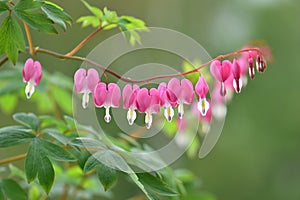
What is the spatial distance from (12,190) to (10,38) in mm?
320

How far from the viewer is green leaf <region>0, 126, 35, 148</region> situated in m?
0.89

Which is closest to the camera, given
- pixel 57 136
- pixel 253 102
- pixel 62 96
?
pixel 57 136

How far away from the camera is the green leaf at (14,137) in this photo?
0.89 metres

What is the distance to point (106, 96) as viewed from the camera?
2.89 ft

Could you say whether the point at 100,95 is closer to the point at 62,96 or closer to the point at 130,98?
the point at 130,98

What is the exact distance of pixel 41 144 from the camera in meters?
0.88

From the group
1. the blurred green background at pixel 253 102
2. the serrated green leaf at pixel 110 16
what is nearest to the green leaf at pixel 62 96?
the serrated green leaf at pixel 110 16

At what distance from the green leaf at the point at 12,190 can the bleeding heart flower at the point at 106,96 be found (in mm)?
262

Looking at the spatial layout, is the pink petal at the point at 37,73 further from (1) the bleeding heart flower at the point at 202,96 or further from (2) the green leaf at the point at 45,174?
(1) the bleeding heart flower at the point at 202,96

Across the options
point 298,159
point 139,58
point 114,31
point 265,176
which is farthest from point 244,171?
point 114,31

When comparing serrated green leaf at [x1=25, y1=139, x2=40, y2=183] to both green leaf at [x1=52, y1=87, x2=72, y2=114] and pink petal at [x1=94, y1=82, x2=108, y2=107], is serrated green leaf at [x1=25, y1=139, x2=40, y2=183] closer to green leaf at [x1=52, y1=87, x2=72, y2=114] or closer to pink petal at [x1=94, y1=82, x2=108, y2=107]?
pink petal at [x1=94, y1=82, x2=108, y2=107]

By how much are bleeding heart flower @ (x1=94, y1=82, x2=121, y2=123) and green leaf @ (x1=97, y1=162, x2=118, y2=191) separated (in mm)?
87

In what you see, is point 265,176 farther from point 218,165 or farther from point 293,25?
point 293,25

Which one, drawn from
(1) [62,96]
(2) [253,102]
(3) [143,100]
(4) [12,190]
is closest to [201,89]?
(3) [143,100]
